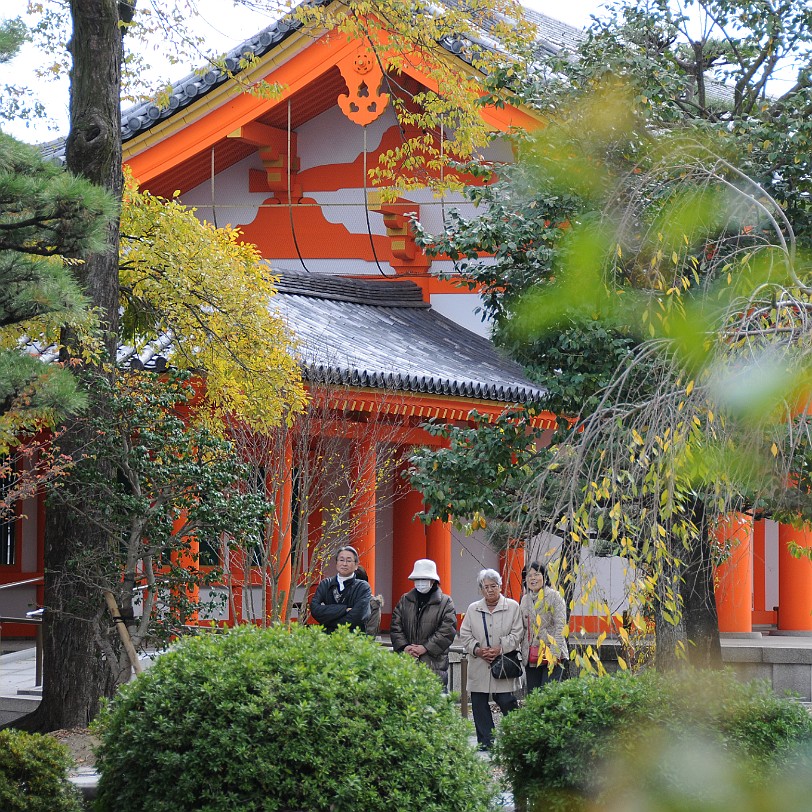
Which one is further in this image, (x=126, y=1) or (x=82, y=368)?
(x=126, y=1)

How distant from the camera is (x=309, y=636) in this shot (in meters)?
5.61

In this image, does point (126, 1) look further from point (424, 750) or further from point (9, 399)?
point (424, 750)

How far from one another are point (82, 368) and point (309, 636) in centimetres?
417

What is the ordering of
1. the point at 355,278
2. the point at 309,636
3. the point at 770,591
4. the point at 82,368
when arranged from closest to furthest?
the point at 309,636 < the point at 82,368 < the point at 355,278 < the point at 770,591

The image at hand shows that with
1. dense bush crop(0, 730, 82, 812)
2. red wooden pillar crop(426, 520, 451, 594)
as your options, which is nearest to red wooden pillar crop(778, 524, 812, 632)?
red wooden pillar crop(426, 520, 451, 594)

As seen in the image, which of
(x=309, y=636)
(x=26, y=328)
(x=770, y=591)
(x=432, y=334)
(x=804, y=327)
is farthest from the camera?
(x=770, y=591)

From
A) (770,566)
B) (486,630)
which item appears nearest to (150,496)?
(486,630)

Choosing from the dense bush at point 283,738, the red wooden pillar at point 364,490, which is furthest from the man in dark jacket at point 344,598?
the dense bush at point 283,738

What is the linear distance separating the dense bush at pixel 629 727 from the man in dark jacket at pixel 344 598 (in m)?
3.08

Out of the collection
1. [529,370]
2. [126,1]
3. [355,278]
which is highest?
[126,1]

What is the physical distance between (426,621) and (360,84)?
24.9 ft

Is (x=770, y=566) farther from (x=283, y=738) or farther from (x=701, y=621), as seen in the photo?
(x=283, y=738)

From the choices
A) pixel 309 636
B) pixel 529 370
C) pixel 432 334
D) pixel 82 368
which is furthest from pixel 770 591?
pixel 309 636

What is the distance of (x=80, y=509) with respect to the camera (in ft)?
29.9
